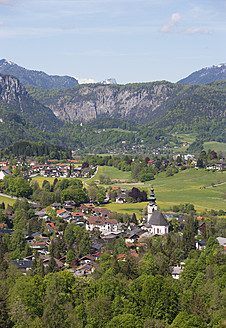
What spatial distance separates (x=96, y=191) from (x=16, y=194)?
1801cm

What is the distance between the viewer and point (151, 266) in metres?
64.5

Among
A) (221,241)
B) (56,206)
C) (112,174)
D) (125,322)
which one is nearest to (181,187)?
(112,174)

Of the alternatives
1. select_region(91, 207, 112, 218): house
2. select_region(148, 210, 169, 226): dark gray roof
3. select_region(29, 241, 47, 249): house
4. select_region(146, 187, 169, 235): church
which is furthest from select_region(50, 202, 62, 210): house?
select_region(29, 241, 47, 249): house

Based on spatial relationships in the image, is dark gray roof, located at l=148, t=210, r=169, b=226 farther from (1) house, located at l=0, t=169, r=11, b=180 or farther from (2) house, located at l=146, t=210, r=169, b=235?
(1) house, located at l=0, t=169, r=11, b=180

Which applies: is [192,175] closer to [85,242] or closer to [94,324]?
[85,242]

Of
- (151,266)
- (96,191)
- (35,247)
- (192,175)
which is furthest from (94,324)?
(192,175)

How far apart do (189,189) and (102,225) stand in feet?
170

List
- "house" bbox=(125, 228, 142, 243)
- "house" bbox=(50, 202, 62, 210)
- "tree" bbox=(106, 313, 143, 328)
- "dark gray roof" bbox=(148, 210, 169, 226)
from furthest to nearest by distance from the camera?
"house" bbox=(50, 202, 62, 210) → "dark gray roof" bbox=(148, 210, 169, 226) → "house" bbox=(125, 228, 142, 243) → "tree" bbox=(106, 313, 143, 328)

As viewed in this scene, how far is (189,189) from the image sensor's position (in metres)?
144

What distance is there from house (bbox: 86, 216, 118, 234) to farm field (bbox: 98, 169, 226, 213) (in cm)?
1495

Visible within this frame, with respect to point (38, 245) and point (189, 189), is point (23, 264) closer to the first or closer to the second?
A: point (38, 245)

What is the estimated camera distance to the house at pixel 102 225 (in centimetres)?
9662

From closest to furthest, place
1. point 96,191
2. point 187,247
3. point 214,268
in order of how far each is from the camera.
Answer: point 214,268 → point 187,247 → point 96,191

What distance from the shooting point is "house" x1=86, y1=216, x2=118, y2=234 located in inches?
3804
